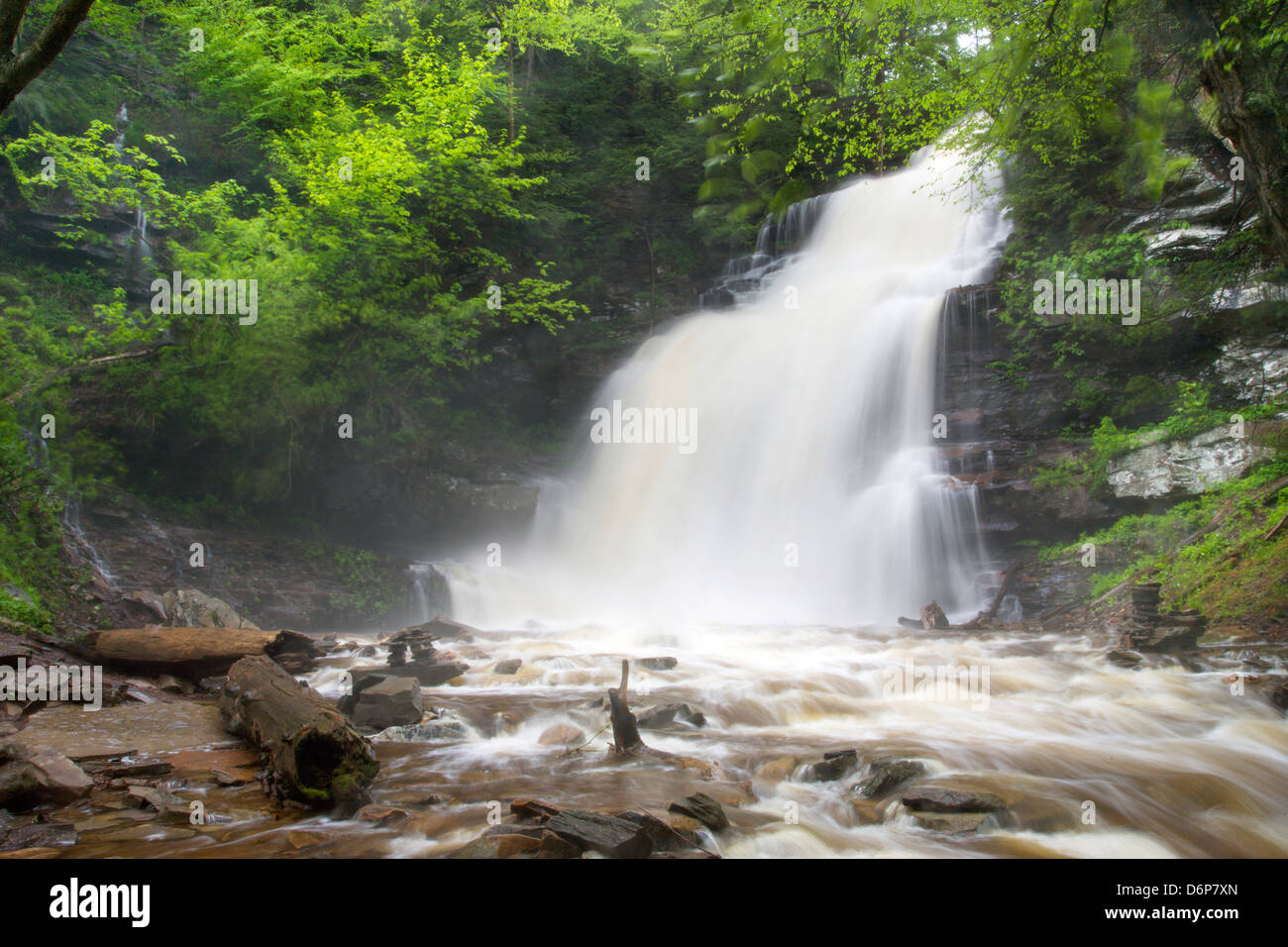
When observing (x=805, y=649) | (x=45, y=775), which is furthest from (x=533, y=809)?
(x=805, y=649)

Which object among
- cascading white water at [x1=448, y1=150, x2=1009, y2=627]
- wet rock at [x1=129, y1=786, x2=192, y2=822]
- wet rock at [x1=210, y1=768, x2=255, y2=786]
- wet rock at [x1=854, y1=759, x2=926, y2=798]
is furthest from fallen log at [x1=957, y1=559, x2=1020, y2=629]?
wet rock at [x1=129, y1=786, x2=192, y2=822]

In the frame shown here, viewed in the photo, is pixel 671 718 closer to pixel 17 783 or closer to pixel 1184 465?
pixel 17 783

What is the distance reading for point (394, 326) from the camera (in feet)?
44.8

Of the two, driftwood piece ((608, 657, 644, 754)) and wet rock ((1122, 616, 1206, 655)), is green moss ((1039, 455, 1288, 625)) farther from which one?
driftwood piece ((608, 657, 644, 754))

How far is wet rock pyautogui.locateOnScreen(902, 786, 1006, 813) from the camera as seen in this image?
4098mm

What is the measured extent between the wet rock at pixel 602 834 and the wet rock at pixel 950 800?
6.08ft

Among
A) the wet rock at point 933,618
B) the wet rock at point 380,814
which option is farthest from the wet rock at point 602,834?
the wet rock at point 933,618

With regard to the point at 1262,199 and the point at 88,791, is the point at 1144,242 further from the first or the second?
the point at 88,791

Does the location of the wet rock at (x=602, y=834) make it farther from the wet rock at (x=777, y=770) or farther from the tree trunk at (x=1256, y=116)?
the tree trunk at (x=1256, y=116)

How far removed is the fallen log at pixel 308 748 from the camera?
4059 mm

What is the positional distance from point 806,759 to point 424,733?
3.15m

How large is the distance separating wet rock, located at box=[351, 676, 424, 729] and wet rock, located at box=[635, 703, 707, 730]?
78.3 inches
